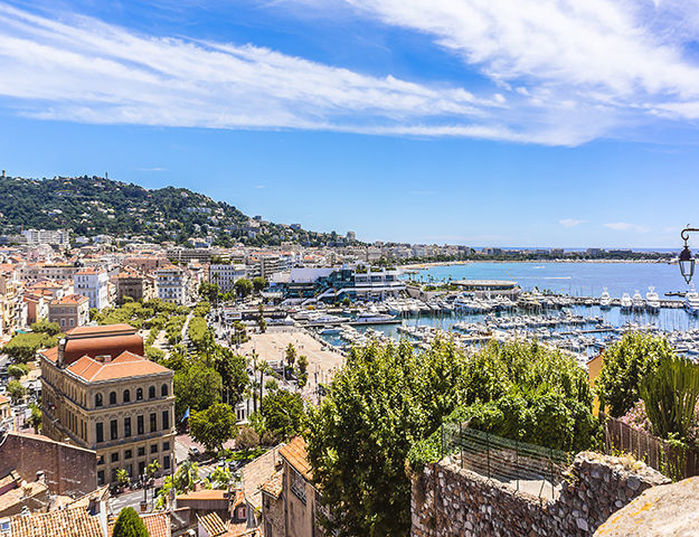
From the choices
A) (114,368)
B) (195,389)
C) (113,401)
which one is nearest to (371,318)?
(195,389)

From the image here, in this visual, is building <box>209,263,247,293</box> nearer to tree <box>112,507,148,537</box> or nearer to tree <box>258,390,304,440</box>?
A: tree <box>258,390,304,440</box>

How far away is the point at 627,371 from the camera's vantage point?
1030 cm

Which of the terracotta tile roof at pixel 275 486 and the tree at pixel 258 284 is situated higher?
the terracotta tile roof at pixel 275 486

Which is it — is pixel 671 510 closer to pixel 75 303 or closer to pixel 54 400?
pixel 54 400

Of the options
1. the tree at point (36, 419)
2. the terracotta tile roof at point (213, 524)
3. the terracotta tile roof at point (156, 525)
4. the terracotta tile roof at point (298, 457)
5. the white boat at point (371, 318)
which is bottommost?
the white boat at point (371, 318)

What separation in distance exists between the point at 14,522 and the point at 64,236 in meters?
179

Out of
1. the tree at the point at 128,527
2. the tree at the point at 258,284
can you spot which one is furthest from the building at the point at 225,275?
the tree at the point at 128,527

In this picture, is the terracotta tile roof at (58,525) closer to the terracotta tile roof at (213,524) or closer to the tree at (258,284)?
the terracotta tile roof at (213,524)

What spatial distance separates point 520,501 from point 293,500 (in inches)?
266

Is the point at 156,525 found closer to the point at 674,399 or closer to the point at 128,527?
the point at 128,527

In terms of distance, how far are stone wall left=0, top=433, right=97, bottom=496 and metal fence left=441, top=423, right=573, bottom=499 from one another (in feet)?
52.2

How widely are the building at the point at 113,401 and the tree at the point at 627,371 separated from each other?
68.2 feet

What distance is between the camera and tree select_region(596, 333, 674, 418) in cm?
1004

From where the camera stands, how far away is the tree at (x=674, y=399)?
18.5 ft
